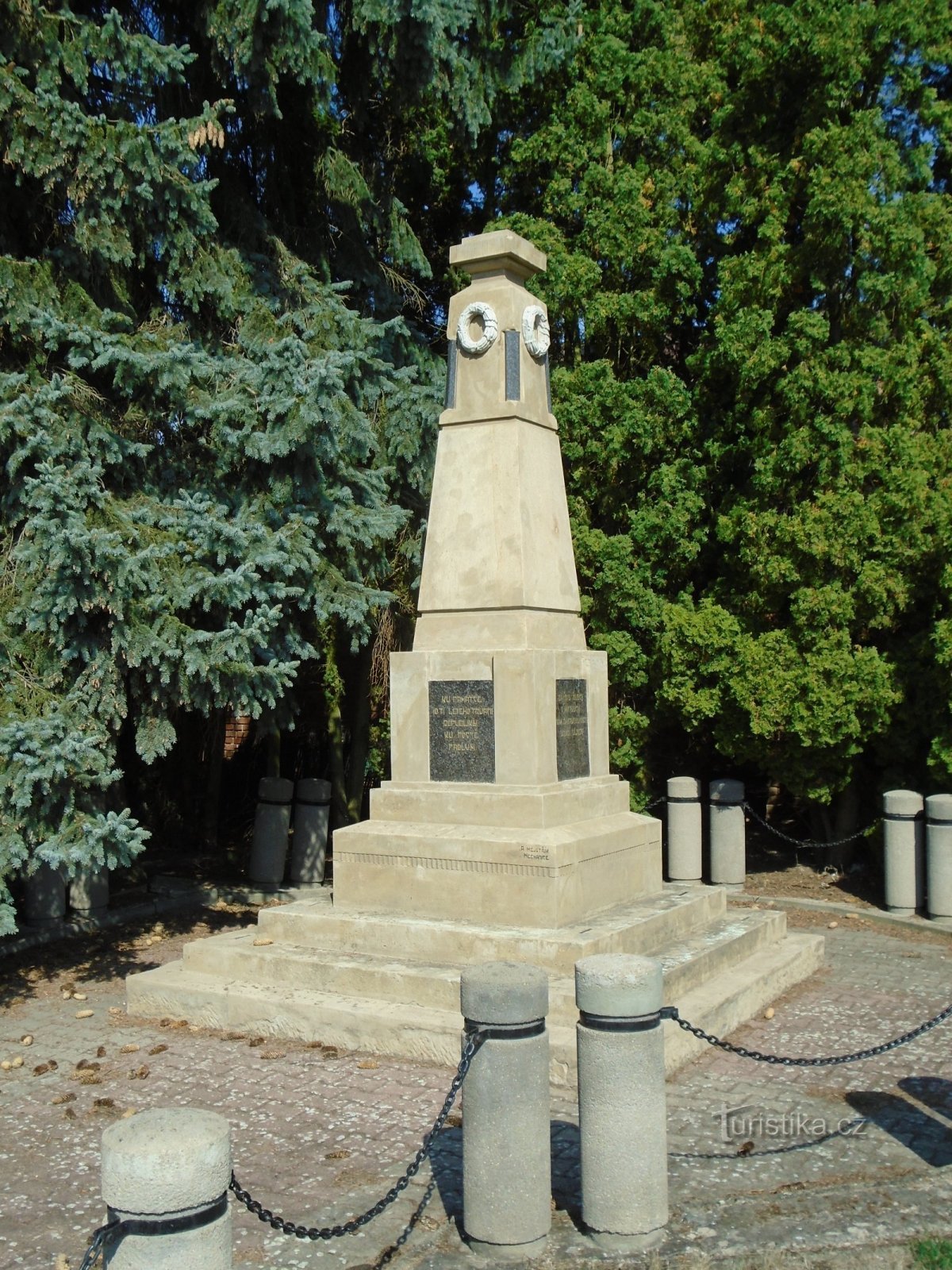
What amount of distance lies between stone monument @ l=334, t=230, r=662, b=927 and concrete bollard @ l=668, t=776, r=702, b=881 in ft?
10.7

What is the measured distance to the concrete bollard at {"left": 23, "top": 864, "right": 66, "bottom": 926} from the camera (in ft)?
32.8

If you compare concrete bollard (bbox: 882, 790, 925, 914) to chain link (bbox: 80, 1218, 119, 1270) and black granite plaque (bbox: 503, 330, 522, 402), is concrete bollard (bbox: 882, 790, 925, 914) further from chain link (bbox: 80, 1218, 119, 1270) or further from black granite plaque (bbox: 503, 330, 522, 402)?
chain link (bbox: 80, 1218, 119, 1270)

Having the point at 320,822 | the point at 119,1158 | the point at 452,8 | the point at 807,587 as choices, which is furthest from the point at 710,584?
the point at 119,1158

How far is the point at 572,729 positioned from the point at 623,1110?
4517 mm

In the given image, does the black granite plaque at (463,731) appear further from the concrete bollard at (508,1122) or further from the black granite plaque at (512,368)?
the concrete bollard at (508,1122)

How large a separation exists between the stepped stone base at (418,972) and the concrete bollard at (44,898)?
7.94 ft

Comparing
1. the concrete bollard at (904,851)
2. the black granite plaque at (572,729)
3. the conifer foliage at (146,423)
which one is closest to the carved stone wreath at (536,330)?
the conifer foliage at (146,423)

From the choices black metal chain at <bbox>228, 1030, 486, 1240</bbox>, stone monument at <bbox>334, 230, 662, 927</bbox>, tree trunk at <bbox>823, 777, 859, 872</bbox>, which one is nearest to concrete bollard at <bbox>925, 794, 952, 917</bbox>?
tree trunk at <bbox>823, 777, 859, 872</bbox>

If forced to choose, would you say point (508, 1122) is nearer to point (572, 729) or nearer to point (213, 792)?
point (572, 729)

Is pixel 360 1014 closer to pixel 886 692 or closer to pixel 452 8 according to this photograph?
pixel 886 692

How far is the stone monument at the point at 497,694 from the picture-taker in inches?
310

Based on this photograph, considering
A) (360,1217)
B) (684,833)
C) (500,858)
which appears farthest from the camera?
(684,833)

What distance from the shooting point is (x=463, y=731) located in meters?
8.34

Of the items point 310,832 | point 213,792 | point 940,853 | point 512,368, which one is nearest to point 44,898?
point 310,832
